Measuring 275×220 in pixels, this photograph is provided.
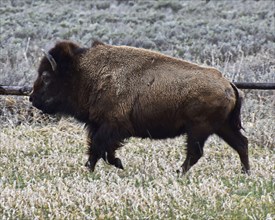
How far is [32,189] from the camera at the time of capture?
6590 millimetres

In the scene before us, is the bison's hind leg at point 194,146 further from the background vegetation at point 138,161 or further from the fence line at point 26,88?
the fence line at point 26,88

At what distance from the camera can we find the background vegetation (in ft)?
19.4

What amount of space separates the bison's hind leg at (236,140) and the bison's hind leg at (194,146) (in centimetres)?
47

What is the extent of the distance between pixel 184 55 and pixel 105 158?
418 inches

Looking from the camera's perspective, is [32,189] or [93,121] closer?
[32,189]

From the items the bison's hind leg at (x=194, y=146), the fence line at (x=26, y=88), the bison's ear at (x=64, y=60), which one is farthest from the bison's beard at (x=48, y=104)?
the bison's hind leg at (x=194, y=146)

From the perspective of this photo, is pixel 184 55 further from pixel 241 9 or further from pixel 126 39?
pixel 241 9

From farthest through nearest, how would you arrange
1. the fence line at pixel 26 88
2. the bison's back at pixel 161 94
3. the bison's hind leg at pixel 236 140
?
1. the fence line at pixel 26 88
2. the bison's hind leg at pixel 236 140
3. the bison's back at pixel 161 94

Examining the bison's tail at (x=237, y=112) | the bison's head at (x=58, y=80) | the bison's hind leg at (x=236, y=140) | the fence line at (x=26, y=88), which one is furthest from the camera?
the fence line at (x=26, y=88)

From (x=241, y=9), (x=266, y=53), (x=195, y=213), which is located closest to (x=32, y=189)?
(x=195, y=213)

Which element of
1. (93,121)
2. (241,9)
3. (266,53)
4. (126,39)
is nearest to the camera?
(93,121)

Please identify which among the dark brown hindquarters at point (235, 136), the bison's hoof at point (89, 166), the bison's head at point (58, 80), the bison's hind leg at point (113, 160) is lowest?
the bison's hoof at point (89, 166)

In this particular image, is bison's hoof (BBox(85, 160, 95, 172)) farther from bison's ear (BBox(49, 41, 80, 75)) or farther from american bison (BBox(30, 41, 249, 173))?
bison's ear (BBox(49, 41, 80, 75))

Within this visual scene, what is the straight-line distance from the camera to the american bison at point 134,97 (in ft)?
26.0
